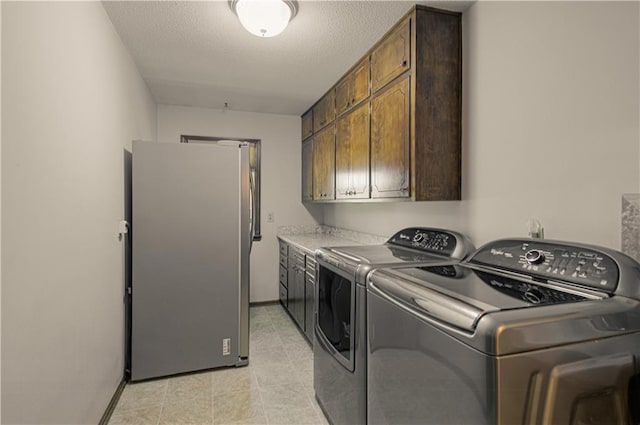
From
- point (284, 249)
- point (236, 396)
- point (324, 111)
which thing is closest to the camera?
point (236, 396)

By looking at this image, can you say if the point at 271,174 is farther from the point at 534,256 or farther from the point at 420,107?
the point at 534,256

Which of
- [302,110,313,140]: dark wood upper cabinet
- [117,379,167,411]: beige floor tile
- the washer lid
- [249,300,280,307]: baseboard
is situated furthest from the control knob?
[249,300,280,307]: baseboard

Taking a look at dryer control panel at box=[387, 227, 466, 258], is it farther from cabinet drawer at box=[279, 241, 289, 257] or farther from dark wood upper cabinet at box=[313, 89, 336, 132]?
cabinet drawer at box=[279, 241, 289, 257]

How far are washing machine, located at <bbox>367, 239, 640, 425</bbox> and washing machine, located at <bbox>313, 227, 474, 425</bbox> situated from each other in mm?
315

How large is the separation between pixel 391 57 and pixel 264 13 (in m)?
0.84

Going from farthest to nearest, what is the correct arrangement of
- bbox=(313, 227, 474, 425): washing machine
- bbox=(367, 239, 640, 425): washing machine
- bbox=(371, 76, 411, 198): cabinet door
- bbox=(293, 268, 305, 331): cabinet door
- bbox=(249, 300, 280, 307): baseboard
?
bbox=(249, 300, 280, 307): baseboard
bbox=(293, 268, 305, 331): cabinet door
bbox=(371, 76, 411, 198): cabinet door
bbox=(313, 227, 474, 425): washing machine
bbox=(367, 239, 640, 425): washing machine

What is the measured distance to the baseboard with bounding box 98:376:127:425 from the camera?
79.5 inches

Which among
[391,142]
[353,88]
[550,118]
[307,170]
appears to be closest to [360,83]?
[353,88]

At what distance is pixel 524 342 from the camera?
88 centimetres

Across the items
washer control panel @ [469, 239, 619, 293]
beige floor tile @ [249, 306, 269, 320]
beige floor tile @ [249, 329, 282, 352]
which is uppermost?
washer control panel @ [469, 239, 619, 293]

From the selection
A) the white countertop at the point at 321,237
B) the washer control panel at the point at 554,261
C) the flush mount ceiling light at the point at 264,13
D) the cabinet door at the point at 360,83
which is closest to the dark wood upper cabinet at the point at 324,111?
the cabinet door at the point at 360,83

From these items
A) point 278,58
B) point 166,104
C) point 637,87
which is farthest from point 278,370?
point 166,104

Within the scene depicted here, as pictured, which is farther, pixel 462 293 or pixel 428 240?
pixel 428 240

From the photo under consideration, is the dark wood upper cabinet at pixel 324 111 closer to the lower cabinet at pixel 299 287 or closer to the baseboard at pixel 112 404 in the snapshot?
the lower cabinet at pixel 299 287
